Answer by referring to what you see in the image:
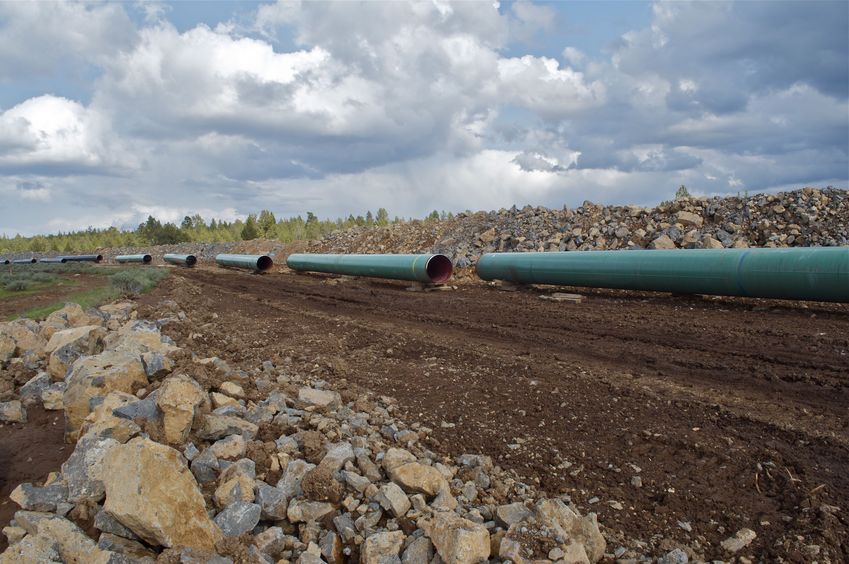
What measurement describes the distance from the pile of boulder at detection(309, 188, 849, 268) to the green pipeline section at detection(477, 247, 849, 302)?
4.77 m

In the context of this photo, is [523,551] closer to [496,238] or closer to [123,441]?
[123,441]

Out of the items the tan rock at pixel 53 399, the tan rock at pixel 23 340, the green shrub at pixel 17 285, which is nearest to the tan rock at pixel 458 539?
the tan rock at pixel 53 399

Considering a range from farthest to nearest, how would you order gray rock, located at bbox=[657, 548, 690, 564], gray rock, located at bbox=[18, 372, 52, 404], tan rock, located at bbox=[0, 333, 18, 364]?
tan rock, located at bbox=[0, 333, 18, 364] → gray rock, located at bbox=[18, 372, 52, 404] → gray rock, located at bbox=[657, 548, 690, 564]

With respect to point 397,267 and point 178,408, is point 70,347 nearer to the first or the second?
point 178,408

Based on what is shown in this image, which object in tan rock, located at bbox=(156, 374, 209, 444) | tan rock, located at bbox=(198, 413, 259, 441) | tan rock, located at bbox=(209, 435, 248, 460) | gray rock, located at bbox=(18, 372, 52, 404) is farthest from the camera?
gray rock, located at bbox=(18, 372, 52, 404)

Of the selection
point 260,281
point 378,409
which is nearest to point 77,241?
point 260,281

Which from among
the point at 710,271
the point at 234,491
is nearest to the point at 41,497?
the point at 234,491

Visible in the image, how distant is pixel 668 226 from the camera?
19.3 metres

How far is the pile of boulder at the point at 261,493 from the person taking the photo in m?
3.58

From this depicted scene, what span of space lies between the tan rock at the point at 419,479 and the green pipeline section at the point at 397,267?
12780 mm

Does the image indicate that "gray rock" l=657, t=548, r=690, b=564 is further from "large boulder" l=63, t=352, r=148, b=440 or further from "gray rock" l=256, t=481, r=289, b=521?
"large boulder" l=63, t=352, r=148, b=440

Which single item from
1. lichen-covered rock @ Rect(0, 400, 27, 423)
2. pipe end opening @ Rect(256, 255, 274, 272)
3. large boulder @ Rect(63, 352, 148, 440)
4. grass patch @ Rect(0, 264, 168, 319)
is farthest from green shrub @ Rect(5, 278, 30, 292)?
large boulder @ Rect(63, 352, 148, 440)

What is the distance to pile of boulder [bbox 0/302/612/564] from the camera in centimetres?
358

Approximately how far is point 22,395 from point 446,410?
5.49 m
